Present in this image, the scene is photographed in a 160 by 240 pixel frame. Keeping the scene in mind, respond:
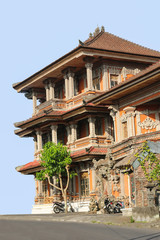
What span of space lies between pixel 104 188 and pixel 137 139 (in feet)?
19.0

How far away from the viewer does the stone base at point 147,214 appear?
61.3ft

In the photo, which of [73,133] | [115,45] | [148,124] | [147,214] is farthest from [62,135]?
[147,214]

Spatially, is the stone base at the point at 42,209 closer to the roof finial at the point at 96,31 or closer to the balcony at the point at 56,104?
the balcony at the point at 56,104

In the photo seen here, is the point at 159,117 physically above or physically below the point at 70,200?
above

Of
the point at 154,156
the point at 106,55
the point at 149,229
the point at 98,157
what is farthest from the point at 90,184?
the point at 149,229

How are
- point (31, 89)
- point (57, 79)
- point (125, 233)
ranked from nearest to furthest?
1. point (125, 233)
2. point (57, 79)
3. point (31, 89)

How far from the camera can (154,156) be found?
21.0m

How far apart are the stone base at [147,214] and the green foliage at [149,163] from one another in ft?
5.83

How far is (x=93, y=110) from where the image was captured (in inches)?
1526

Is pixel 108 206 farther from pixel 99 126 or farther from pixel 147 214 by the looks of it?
pixel 99 126

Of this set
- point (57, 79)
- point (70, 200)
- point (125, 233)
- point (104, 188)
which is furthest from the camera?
point (57, 79)

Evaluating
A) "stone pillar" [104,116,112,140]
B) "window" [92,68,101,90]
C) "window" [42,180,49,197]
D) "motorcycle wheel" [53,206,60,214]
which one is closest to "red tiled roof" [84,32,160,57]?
"window" [92,68,101,90]

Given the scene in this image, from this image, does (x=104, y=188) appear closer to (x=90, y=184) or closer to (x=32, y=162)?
(x=90, y=184)

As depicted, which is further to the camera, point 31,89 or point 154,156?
point 31,89
